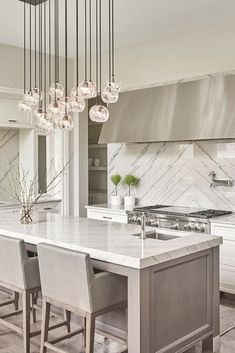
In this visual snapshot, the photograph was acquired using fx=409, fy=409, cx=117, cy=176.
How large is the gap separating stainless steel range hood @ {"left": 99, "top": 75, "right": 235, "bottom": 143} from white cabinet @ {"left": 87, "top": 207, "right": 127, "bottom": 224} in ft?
3.16

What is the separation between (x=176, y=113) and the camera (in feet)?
15.7

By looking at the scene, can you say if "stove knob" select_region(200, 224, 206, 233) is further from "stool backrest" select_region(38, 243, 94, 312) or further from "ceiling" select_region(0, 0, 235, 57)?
"ceiling" select_region(0, 0, 235, 57)

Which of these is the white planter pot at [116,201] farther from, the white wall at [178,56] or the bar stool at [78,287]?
the bar stool at [78,287]

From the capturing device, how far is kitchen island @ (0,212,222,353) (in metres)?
2.56

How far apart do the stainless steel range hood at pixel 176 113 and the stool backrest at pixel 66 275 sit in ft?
7.86

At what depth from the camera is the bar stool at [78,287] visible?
2.59 meters

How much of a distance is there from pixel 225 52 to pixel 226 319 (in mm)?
2841

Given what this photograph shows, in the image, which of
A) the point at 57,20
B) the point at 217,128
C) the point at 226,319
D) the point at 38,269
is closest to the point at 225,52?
the point at 217,128

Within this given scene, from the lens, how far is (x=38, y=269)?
3.18m

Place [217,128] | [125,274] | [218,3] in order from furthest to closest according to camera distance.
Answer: [217,128] → [218,3] → [125,274]

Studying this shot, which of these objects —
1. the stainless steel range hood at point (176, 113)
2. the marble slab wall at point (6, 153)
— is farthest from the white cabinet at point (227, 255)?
the marble slab wall at point (6, 153)

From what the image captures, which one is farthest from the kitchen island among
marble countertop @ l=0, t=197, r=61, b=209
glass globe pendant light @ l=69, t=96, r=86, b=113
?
marble countertop @ l=0, t=197, r=61, b=209

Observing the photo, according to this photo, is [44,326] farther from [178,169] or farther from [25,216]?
[178,169]

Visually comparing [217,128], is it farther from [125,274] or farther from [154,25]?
[125,274]
